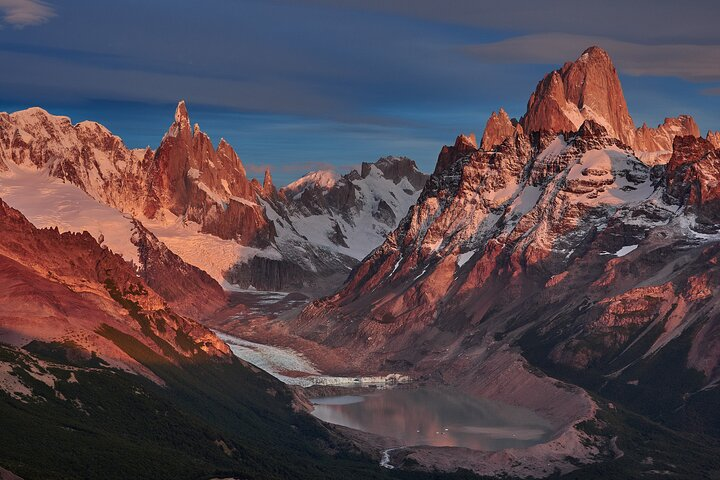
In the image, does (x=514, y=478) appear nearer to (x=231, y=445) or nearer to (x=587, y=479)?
A: (x=587, y=479)

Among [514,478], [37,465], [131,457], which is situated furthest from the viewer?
[514,478]

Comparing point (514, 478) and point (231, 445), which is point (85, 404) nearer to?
point (231, 445)

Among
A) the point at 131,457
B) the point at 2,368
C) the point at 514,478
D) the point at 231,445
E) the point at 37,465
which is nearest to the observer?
the point at 37,465

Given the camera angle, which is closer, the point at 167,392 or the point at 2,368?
the point at 2,368

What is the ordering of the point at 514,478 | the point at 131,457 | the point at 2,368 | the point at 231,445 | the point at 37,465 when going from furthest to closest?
the point at 514,478, the point at 231,445, the point at 2,368, the point at 131,457, the point at 37,465

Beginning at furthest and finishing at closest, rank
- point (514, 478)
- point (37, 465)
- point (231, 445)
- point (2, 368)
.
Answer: point (514, 478), point (231, 445), point (2, 368), point (37, 465)

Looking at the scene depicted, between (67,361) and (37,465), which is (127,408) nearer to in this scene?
(67,361)

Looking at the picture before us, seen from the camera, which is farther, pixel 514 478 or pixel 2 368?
pixel 514 478

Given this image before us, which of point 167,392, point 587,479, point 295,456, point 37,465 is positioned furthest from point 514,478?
point 37,465

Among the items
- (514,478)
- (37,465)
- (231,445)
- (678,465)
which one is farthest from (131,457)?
(678,465)
